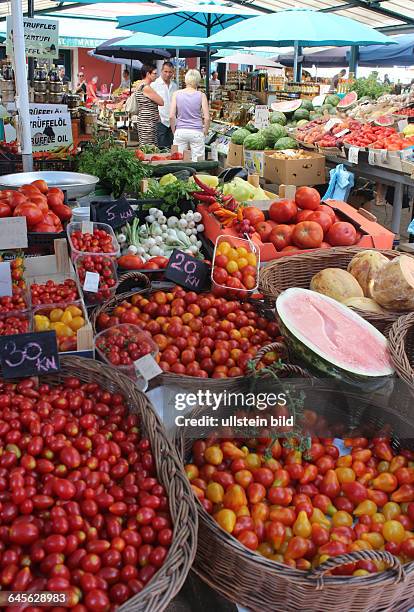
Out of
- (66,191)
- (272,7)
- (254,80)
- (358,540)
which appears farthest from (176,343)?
(272,7)

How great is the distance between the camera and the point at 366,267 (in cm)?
250

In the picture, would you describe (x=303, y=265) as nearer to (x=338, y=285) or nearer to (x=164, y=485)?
(x=338, y=285)

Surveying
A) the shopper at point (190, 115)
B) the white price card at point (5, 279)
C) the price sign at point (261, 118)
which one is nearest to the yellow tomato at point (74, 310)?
the white price card at point (5, 279)

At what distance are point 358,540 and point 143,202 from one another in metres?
2.24

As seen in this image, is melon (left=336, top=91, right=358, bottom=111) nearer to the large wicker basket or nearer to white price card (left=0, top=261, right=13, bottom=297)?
white price card (left=0, top=261, right=13, bottom=297)

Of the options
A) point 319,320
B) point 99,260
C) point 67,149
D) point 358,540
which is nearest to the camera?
point 358,540

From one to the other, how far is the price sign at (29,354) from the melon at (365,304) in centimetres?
119

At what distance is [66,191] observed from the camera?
3.19m

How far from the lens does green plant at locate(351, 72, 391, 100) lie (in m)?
8.72

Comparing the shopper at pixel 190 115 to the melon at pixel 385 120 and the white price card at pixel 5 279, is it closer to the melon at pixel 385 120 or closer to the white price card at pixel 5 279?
the melon at pixel 385 120

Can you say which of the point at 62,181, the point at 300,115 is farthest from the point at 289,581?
the point at 300,115

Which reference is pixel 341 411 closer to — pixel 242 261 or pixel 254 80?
pixel 242 261

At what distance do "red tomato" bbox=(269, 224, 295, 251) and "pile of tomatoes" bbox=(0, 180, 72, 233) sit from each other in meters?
1.05

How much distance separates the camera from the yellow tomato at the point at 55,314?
221 cm
